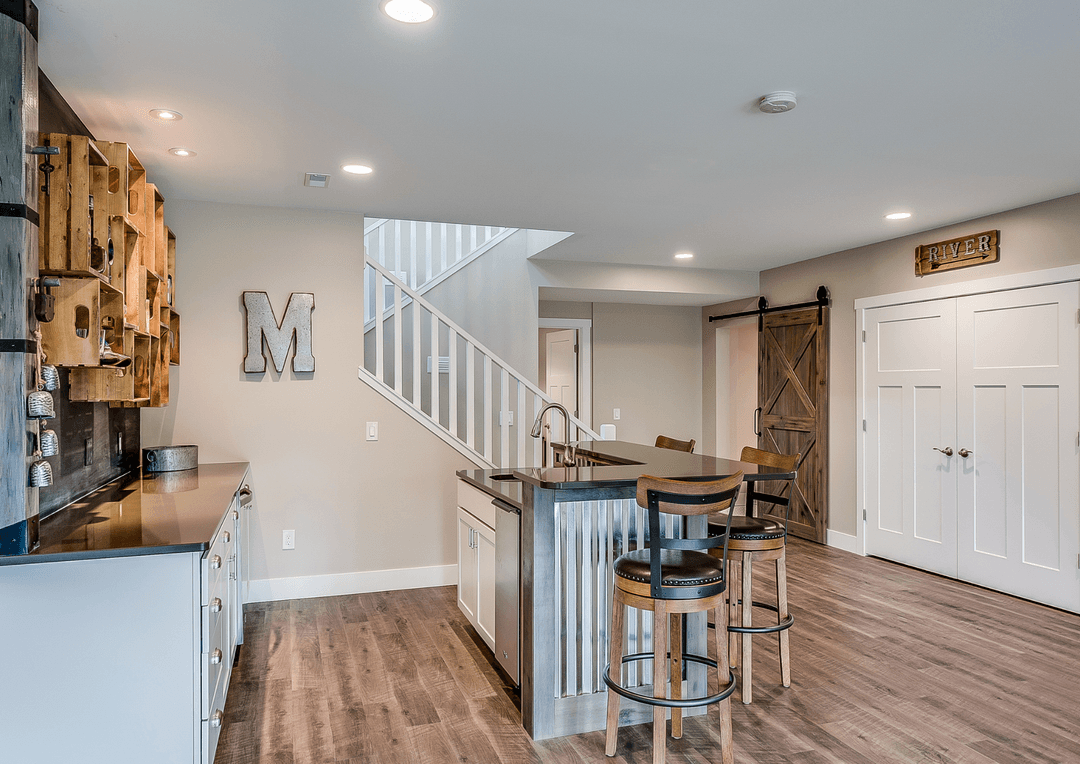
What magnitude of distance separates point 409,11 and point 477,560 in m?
2.51

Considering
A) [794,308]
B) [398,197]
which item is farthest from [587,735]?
[794,308]

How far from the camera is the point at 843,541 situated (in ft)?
19.8

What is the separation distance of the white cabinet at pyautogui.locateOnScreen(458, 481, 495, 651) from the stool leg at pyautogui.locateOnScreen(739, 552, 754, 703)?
1.15 m

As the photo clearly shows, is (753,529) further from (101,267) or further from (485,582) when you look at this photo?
(101,267)

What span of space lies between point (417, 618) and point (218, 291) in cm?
241

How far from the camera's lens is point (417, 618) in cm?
421

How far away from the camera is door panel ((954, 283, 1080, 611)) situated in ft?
14.3

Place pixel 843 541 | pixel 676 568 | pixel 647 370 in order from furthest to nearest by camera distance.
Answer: pixel 647 370
pixel 843 541
pixel 676 568

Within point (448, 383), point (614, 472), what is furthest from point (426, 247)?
point (614, 472)

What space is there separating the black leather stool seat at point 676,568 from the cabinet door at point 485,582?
92cm

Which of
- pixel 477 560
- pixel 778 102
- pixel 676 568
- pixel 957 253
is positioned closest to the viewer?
pixel 676 568

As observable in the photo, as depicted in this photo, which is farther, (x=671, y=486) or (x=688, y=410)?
(x=688, y=410)

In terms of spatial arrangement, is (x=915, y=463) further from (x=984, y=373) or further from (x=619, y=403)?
(x=619, y=403)

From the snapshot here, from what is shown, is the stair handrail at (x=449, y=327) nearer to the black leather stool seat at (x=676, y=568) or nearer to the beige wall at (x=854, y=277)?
the beige wall at (x=854, y=277)
